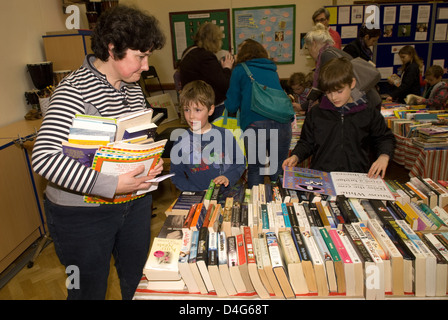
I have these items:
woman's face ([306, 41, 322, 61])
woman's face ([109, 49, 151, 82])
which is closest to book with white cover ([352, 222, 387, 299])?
woman's face ([109, 49, 151, 82])

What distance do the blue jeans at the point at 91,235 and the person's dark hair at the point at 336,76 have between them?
50.3 inches

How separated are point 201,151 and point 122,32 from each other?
3.17 ft

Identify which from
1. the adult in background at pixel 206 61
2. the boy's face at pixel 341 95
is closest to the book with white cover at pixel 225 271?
the boy's face at pixel 341 95

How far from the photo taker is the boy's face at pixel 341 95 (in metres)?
2.00

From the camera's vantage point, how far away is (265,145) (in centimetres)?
272

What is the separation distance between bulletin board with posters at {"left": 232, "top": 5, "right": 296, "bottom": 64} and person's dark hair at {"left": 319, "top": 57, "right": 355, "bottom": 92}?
→ 164 inches

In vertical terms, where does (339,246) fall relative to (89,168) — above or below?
below

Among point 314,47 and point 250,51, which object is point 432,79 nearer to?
point 314,47

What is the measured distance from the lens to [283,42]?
19.5ft

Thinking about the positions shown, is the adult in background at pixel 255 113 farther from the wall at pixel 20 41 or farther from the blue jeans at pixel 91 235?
the blue jeans at pixel 91 235

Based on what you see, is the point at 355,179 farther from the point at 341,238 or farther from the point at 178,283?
the point at 178,283

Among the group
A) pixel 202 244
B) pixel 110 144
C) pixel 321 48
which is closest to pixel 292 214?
pixel 202 244

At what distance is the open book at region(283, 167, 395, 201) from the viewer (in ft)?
5.02

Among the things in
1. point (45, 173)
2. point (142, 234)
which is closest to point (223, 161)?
point (142, 234)
